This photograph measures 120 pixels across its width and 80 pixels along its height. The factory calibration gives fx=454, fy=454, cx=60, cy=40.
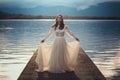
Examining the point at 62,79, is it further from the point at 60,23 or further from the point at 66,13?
the point at 66,13

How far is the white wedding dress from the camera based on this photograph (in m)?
11.8

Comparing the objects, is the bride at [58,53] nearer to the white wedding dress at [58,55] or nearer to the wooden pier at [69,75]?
the white wedding dress at [58,55]

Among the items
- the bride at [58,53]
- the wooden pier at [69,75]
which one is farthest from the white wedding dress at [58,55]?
the wooden pier at [69,75]

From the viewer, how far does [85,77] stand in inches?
434

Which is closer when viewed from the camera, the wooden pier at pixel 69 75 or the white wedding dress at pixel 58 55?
the wooden pier at pixel 69 75

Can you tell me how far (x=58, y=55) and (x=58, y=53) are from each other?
0.05m

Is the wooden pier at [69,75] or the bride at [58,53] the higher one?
the bride at [58,53]

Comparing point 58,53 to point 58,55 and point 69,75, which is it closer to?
point 58,55

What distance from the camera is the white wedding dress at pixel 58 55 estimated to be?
38.8ft

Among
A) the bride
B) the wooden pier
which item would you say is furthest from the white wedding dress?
the wooden pier

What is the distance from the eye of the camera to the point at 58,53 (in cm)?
1182

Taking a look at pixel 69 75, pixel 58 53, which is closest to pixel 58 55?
pixel 58 53

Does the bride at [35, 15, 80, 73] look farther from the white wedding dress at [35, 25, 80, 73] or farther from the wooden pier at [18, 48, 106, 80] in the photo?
the wooden pier at [18, 48, 106, 80]

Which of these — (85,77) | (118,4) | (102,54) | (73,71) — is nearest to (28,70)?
(73,71)
